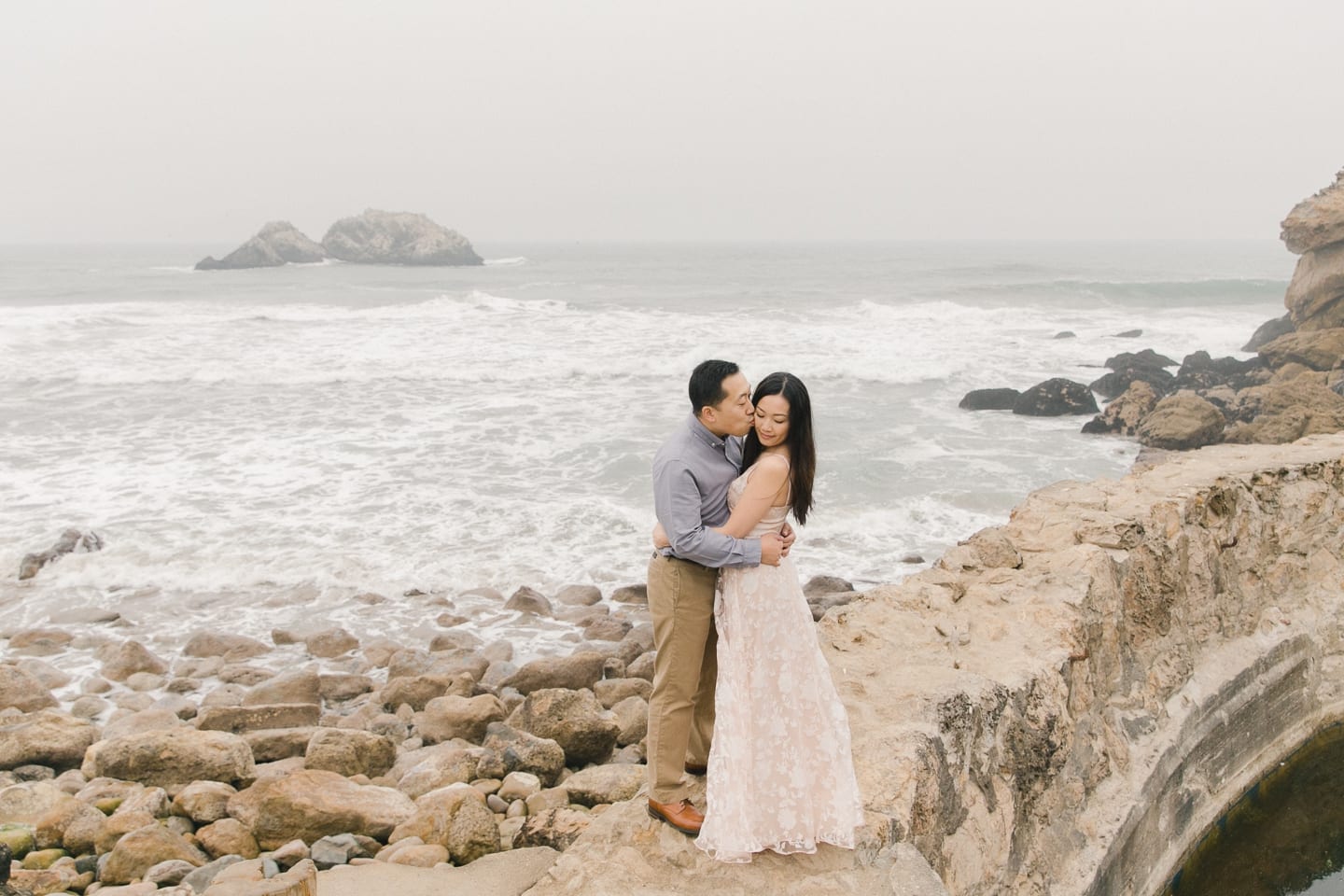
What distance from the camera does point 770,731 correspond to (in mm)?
3551

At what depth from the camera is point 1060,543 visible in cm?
646

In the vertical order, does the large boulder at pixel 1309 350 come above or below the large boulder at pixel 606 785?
above

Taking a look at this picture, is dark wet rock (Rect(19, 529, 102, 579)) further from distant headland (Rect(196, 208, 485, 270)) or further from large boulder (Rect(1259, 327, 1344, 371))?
distant headland (Rect(196, 208, 485, 270))

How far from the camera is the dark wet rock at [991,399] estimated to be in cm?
2016

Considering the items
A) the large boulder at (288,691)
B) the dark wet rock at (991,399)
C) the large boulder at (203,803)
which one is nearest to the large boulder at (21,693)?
the large boulder at (288,691)

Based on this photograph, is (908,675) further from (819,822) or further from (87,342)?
(87,342)

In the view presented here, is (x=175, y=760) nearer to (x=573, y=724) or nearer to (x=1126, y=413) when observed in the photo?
(x=573, y=724)

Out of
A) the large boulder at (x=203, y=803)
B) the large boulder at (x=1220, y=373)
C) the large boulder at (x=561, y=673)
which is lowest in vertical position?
the large boulder at (x=561, y=673)

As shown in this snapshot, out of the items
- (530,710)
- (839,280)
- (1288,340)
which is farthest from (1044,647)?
(839,280)

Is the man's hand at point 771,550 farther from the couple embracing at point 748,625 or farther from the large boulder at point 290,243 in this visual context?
the large boulder at point 290,243

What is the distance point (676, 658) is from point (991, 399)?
1802 cm

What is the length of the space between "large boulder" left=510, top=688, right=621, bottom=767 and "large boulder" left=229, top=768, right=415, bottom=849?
127 centimetres

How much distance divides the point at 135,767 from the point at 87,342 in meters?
26.2

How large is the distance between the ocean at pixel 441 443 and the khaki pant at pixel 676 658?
19.9 feet
